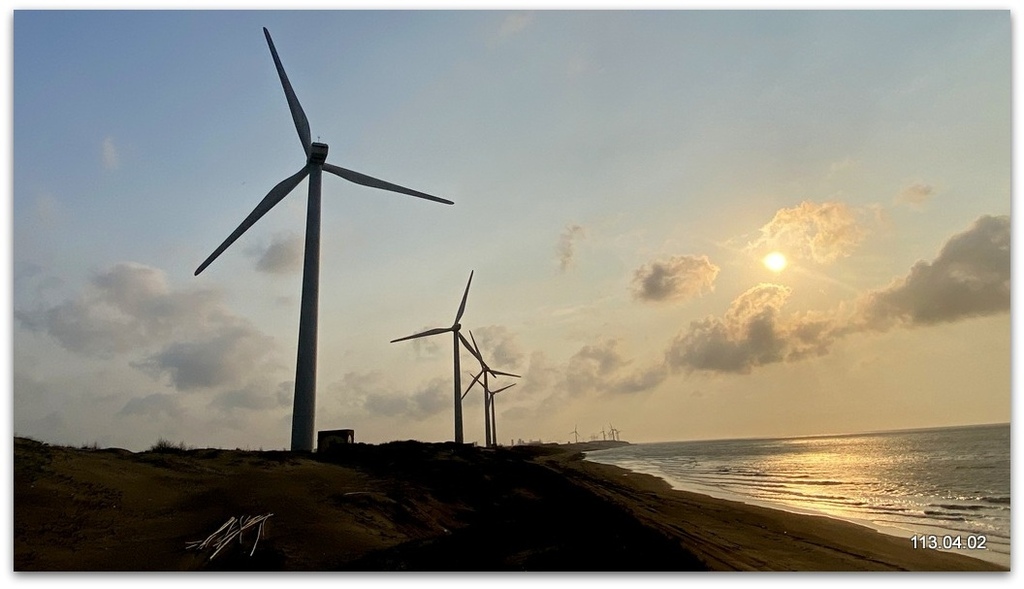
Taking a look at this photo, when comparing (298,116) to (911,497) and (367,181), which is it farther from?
(911,497)

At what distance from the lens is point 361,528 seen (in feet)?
46.7

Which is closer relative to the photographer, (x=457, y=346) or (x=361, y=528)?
(x=361, y=528)

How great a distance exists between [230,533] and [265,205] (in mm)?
20997

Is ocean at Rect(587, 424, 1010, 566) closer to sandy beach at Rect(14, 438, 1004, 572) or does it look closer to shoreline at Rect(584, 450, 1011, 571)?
shoreline at Rect(584, 450, 1011, 571)

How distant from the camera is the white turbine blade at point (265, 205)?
27250mm

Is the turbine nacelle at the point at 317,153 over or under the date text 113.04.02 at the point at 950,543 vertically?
over

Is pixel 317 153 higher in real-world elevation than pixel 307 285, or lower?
higher

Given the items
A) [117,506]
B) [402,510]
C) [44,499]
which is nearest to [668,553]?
[402,510]

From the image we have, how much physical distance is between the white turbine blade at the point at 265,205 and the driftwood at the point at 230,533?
53.8 feet

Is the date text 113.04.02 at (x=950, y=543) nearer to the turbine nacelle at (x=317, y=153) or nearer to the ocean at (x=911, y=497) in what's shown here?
the ocean at (x=911, y=497)

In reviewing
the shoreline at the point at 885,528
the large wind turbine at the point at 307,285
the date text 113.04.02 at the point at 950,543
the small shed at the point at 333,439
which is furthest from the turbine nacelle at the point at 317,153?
the date text 113.04.02 at the point at 950,543

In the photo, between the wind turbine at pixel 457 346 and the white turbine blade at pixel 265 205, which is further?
the wind turbine at pixel 457 346

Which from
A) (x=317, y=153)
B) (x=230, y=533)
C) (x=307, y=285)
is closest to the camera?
(x=230, y=533)

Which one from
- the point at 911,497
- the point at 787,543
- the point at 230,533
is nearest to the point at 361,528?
the point at 230,533
